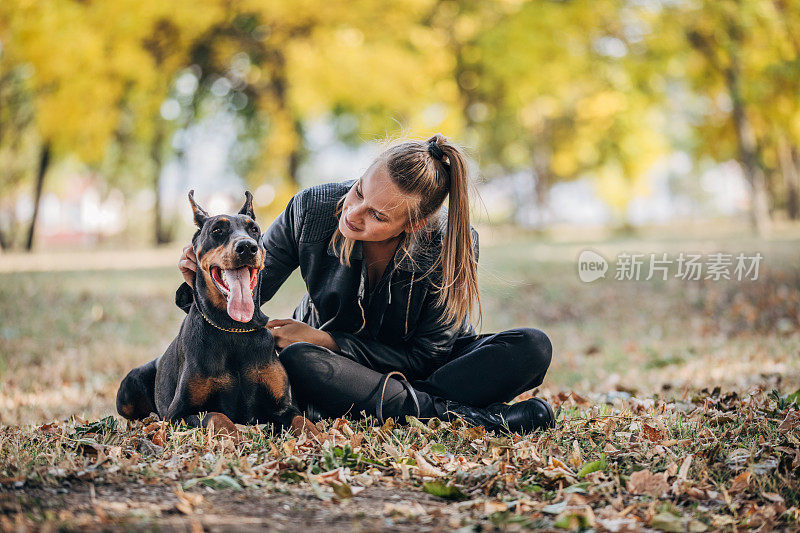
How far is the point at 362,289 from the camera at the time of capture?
151 inches

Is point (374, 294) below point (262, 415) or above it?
above

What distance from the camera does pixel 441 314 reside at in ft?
12.9

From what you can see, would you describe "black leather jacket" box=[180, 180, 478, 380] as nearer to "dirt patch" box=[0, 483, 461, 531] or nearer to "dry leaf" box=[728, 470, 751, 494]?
"dirt patch" box=[0, 483, 461, 531]

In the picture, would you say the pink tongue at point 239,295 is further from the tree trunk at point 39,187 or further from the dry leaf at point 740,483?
the tree trunk at point 39,187

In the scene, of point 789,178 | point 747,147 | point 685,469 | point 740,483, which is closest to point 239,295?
point 685,469

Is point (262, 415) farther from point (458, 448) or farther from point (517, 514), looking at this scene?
point (517, 514)

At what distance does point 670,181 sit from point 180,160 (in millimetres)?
49154

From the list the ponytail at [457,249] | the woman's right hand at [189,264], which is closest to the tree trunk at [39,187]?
the woman's right hand at [189,264]

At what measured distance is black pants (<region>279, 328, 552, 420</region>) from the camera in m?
3.66

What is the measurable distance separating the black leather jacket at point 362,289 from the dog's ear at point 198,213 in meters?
0.50

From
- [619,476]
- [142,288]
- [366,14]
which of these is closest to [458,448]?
[619,476]

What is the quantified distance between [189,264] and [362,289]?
0.89 metres

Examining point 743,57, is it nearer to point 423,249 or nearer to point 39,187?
point 423,249

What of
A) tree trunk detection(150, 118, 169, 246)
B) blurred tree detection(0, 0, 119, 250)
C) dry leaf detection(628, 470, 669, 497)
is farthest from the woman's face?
tree trunk detection(150, 118, 169, 246)
